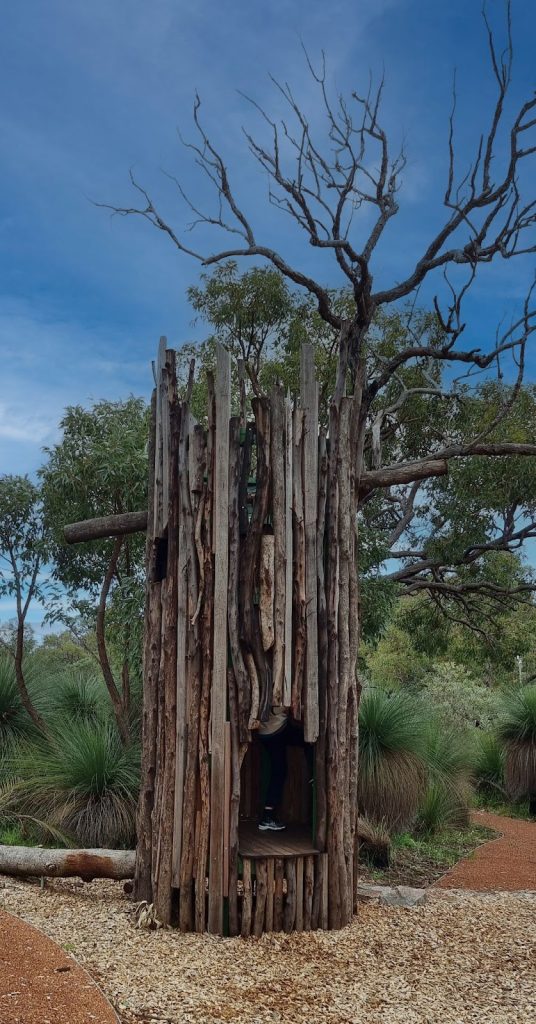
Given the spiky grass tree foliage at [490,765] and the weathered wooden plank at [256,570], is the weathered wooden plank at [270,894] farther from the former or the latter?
the spiky grass tree foliage at [490,765]

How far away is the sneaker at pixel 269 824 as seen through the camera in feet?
21.4

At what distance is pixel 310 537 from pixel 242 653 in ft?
2.88

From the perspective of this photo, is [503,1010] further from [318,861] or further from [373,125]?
[373,125]

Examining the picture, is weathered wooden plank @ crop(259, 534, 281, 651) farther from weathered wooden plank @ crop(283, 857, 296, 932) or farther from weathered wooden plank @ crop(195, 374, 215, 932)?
weathered wooden plank @ crop(283, 857, 296, 932)

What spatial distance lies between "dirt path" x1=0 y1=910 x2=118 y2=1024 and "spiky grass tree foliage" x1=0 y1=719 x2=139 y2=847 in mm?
3145

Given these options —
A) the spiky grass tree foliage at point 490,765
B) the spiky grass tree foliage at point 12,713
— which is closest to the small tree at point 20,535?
the spiky grass tree foliage at point 12,713

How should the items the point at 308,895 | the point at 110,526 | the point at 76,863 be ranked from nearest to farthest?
the point at 308,895, the point at 76,863, the point at 110,526

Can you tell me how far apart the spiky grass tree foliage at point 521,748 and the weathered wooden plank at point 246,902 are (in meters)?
7.71

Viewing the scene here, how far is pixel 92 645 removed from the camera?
77.0 feet

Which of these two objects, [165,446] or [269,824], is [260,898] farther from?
[165,446]

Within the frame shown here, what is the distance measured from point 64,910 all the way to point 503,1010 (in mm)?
2836

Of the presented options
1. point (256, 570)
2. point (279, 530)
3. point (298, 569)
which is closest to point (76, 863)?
point (256, 570)

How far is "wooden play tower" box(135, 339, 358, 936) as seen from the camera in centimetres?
558

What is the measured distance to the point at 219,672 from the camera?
5578 millimetres
